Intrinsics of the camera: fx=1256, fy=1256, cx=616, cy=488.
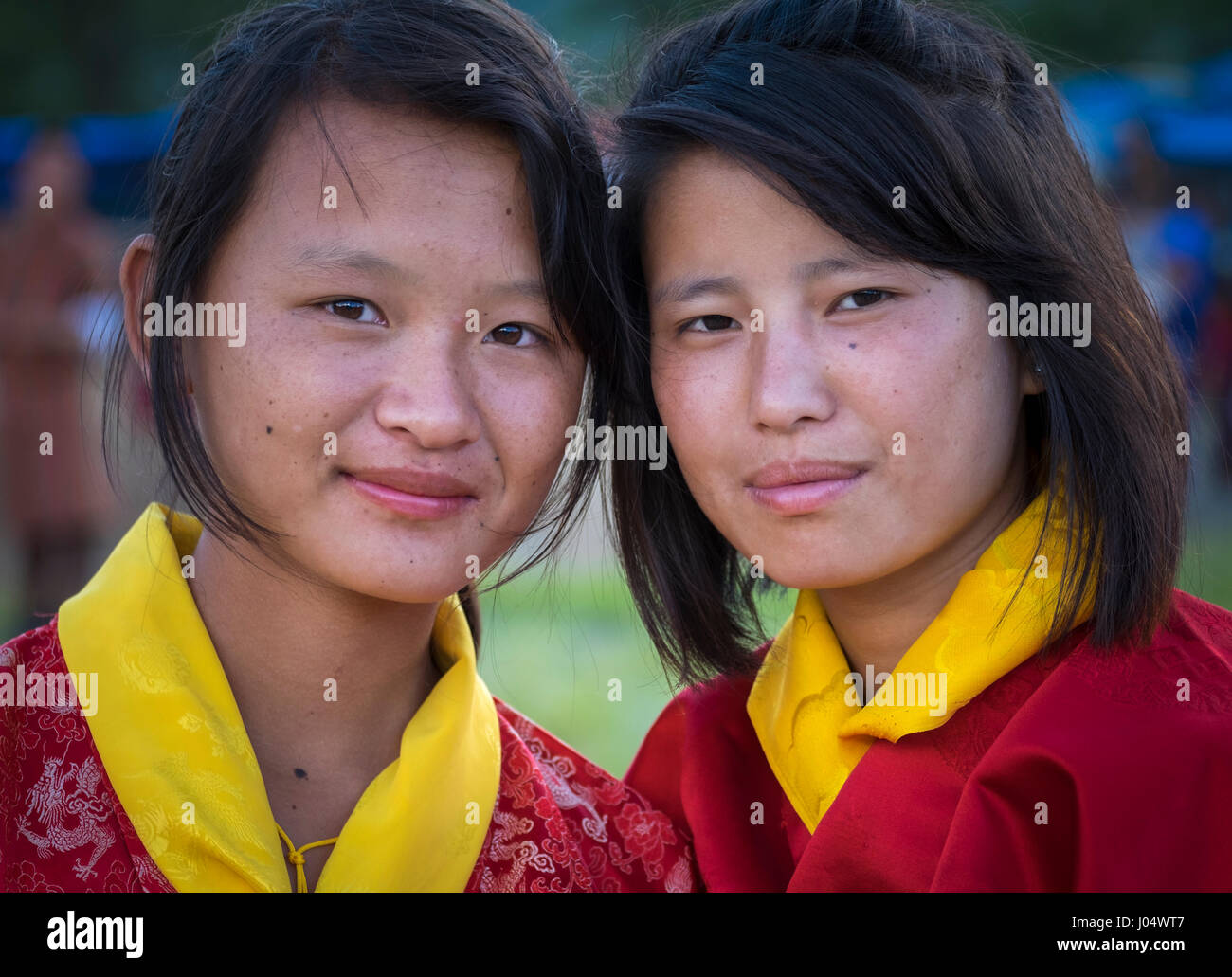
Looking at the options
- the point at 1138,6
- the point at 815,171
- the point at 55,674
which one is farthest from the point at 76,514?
the point at 1138,6

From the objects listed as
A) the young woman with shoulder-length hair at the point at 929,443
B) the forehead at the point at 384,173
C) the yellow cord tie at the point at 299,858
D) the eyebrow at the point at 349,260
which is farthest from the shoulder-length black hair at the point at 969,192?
the yellow cord tie at the point at 299,858

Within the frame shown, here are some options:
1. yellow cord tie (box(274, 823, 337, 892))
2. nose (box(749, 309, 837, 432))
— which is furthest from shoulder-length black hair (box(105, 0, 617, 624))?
yellow cord tie (box(274, 823, 337, 892))

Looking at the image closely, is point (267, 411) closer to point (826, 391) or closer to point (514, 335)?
point (514, 335)

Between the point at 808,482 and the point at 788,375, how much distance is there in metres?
0.16

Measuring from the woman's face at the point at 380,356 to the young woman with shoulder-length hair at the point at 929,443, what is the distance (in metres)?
0.29

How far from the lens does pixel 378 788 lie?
1.79m

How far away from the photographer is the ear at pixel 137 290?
1829 millimetres

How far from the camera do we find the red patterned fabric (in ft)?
5.33

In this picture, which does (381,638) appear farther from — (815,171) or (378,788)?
(815,171)

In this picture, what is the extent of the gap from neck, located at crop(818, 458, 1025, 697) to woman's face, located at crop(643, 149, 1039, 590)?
66mm

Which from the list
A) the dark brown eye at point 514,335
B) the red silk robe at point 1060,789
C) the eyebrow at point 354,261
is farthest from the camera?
the dark brown eye at point 514,335

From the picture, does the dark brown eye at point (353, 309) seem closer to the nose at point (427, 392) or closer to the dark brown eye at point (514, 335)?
the nose at point (427, 392)

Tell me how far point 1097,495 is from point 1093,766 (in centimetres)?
41

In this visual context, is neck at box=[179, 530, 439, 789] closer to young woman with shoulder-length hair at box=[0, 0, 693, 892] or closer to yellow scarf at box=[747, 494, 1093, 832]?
young woman with shoulder-length hair at box=[0, 0, 693, 892]
